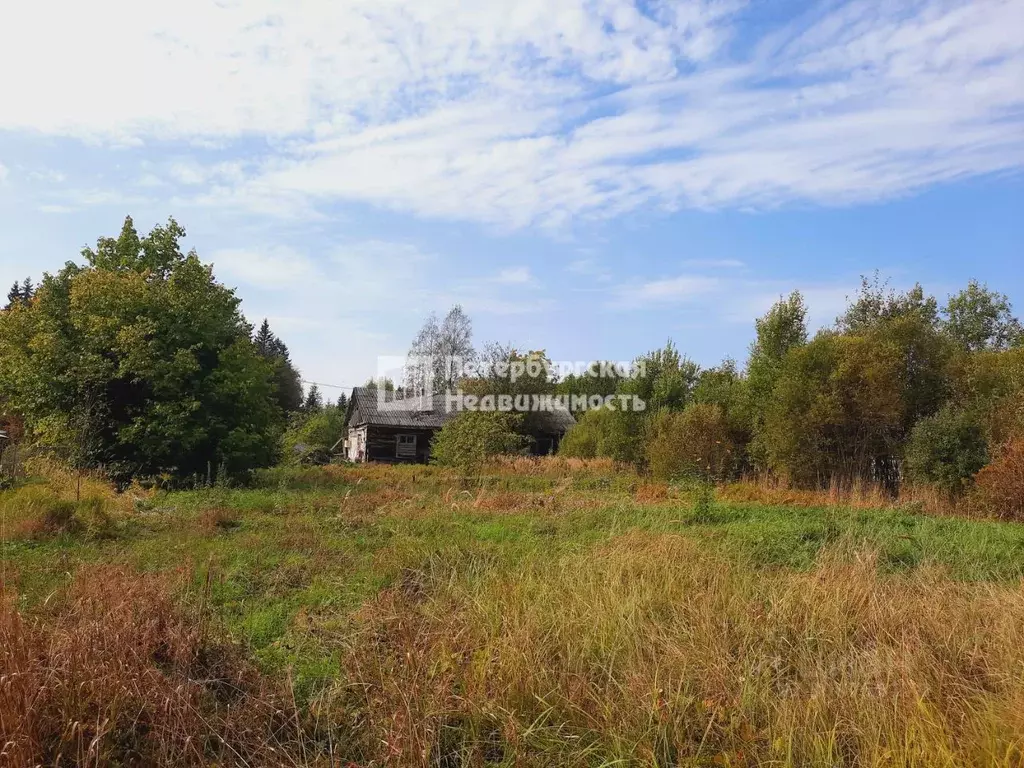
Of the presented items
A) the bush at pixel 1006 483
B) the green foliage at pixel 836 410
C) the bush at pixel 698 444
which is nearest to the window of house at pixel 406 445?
the bush at pixel 698 444

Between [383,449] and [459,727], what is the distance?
34.1 metres

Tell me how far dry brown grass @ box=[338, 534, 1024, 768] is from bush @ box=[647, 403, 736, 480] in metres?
14.3

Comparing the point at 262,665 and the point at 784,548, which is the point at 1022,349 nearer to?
the point at 784,548

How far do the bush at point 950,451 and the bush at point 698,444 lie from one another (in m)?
5.54

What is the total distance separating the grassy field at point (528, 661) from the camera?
10.6 ft

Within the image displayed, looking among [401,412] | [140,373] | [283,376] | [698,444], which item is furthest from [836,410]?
[283,376]

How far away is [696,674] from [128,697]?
9.66 feet

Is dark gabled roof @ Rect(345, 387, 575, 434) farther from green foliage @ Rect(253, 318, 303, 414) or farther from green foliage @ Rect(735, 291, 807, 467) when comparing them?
green foliage @ Rect(735, 291, 807, 467)

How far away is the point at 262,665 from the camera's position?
168 inches

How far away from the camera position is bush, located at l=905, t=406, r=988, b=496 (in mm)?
13375

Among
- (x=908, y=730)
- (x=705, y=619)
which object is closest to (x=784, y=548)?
(x=705, y=619)

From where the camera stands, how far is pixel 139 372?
17.6m

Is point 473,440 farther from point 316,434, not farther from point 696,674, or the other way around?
point 316,434

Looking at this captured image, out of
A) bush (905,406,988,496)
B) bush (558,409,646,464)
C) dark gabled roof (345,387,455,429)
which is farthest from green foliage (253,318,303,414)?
bush (905,406,988,496)
